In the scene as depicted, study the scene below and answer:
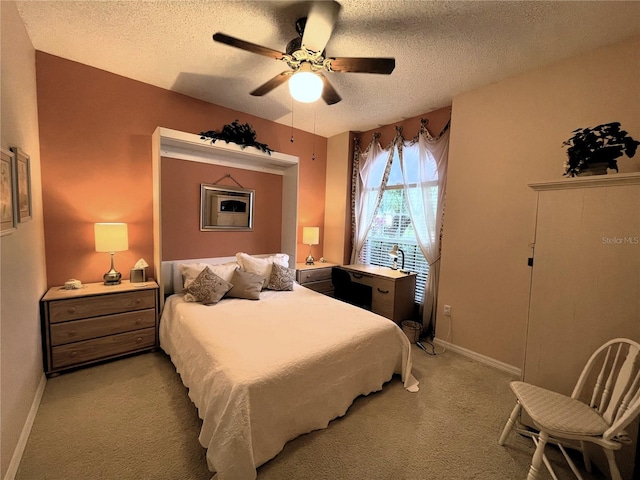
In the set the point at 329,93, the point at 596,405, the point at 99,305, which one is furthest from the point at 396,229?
the point at 99,305

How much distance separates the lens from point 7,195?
59.8 inches

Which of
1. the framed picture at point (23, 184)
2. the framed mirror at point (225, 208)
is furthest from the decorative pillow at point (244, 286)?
the framed picture at point (23, 184)

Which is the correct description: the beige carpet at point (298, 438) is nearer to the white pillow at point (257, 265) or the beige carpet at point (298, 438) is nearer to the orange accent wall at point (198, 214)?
the white pillow at point (257, 265)

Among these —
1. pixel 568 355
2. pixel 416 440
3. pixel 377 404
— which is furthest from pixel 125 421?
pixel 568 355

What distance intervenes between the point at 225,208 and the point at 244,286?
1.21m

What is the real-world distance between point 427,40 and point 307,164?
99.5 inches

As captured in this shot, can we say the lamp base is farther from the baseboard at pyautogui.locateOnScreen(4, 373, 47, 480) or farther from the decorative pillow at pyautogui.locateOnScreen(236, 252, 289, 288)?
the decorative pillow at pyautogui.locateOnScreen(236, 252, 289, 288)

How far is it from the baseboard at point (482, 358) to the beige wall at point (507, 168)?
40 millimetres

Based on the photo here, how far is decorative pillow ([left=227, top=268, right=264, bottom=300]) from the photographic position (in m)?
2.88

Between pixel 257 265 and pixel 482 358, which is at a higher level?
pixel 257 265

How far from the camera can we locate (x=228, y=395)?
59.6 inches

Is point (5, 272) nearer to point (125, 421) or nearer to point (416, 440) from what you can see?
point (125, 421)

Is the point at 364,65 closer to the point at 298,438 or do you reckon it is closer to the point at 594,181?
the point at 594,181

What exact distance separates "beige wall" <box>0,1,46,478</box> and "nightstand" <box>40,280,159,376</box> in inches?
4.6
